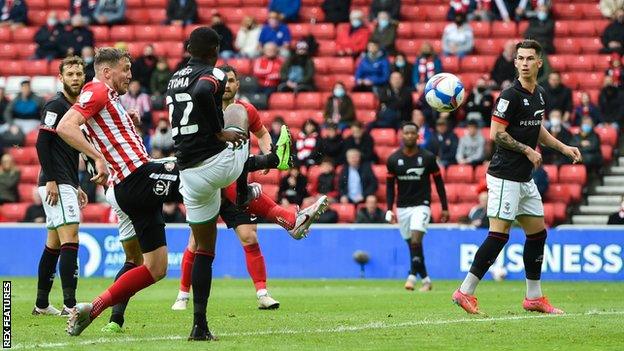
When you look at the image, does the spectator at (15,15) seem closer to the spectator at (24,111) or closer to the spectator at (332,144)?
the spectator at (24,111)

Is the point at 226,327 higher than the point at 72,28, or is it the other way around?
the point at 72,28

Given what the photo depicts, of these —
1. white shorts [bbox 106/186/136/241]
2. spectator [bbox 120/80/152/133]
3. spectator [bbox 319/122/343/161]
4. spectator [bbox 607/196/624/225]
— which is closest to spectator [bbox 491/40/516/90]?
spectator [bbox 319/122/343/161]

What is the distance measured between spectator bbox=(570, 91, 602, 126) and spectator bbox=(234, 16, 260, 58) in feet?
23.7

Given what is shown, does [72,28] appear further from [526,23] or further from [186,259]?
[186,259]

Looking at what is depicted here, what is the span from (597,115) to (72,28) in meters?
11.7

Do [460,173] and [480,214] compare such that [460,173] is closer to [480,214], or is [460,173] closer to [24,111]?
[480,214]

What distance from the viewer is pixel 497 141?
12.4m

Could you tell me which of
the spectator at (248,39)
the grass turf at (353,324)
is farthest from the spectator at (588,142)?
the spectator at (248,39)

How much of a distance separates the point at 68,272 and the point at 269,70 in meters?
15.1

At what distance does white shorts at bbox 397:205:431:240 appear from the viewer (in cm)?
1823

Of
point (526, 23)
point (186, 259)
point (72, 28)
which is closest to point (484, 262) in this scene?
point (186, 259)

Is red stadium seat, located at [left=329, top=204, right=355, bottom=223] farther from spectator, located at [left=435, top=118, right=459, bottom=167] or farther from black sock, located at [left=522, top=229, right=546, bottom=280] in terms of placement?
black sock, located at [left=522, top=229, right=546, bottom=280]

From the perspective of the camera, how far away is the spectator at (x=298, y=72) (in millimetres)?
26400

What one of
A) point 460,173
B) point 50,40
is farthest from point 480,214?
point 50,40
